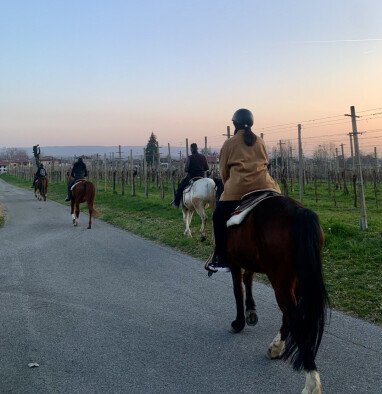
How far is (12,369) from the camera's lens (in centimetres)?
422

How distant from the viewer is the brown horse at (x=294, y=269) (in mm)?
3854

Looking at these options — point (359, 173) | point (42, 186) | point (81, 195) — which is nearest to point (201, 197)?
point (359, 173)

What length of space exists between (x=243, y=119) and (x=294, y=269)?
78.7 inches

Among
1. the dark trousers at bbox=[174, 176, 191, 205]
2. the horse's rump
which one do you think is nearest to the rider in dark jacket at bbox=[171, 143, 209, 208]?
the dark trousers at bbox=[174, 176, 191, 205]

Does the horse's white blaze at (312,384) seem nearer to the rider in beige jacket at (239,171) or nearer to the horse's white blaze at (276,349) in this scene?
the horse's white blaze at (276,349)

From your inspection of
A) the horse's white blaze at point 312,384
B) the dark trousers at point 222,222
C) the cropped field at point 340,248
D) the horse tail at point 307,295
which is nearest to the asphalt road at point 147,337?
the horse's white blaze at point 312,384

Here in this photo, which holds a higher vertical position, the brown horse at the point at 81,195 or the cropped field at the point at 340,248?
the brown horse at the point at 81,195

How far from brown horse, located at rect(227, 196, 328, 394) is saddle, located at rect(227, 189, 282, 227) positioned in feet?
0.26

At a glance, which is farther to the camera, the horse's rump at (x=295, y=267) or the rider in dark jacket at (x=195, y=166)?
the rider in dark jacket at (x=195, y=166)

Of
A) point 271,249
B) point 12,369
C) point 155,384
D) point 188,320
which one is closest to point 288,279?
point 271,249

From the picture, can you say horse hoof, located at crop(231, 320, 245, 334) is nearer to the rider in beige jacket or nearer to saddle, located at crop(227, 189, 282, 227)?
the rider in beige jacket

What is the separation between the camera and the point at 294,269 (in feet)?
13.2

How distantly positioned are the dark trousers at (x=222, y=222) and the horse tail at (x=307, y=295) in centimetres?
129

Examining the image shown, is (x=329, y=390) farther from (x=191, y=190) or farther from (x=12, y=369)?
(x=191, y=190)
